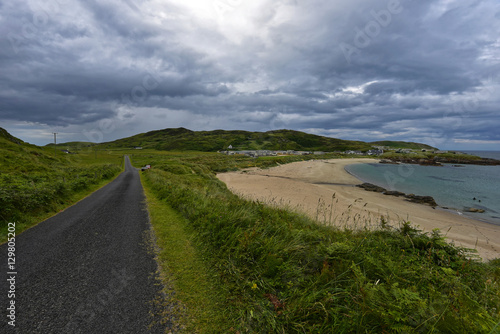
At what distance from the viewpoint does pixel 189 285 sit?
4.89 metres

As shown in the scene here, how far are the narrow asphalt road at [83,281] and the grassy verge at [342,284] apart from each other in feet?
5.77

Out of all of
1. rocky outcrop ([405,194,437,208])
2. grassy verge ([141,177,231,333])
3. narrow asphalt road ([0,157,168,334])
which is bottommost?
rocky outcrop ([405,194,437,208])

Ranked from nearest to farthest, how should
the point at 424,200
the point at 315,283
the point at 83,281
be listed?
the point at 315,283 < the point at 83,281 < the point at 424,200

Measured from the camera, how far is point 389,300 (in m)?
3.32

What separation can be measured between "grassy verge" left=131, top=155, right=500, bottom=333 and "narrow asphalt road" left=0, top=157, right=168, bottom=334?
176 centimetres

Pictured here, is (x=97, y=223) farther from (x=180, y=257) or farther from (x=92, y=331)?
(x=92, y=331)

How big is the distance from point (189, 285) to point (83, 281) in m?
2.59

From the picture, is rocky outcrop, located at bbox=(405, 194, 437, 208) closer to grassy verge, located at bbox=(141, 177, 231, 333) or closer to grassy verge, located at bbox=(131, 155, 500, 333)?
grassy verge, located at bbox=(131, 155, 500, 333)

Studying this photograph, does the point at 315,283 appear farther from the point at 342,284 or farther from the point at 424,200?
the point at 424,200

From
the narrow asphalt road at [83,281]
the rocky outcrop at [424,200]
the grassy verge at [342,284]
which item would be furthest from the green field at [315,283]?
the rocky outcrop at [424,200]

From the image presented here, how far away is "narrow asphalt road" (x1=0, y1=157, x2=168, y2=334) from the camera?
363cm

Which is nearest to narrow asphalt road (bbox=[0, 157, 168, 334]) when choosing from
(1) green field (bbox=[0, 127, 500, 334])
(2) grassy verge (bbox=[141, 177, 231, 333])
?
(2) grassy verge (bbox=[141, 177, 231, 333])

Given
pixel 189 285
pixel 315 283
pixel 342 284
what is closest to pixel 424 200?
pixel 342 284

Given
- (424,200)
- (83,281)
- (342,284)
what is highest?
(342,284)
